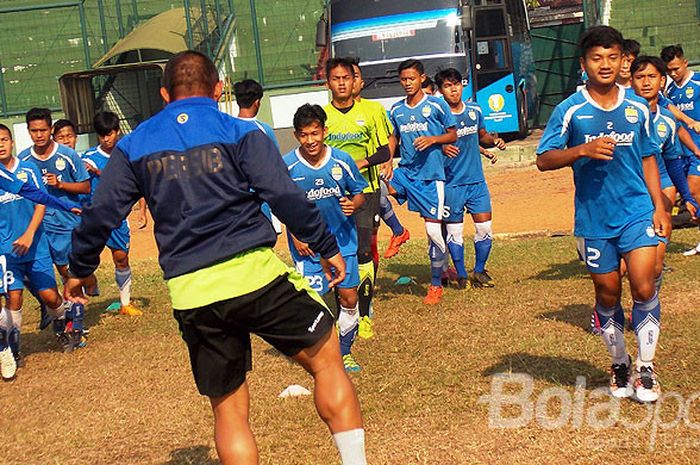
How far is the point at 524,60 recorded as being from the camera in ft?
84.9

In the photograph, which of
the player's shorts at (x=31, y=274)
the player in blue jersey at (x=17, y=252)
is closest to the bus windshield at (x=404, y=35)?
the player in blue jersey at (x=17, y=252)

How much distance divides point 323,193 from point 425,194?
3.29 m

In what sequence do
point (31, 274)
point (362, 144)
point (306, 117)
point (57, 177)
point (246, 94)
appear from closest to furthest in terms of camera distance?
point (306, 117) < point (246, 94) < point (362, 144) < point (31, 274) < point (57, 177)

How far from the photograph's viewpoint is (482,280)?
36.5 ft

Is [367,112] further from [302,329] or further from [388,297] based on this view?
[302,329]

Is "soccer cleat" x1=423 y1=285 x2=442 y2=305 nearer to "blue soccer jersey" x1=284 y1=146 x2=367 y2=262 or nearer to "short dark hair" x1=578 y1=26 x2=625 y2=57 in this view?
"blue soccer jersey" x1=284 y1=146 x2=367 y2=262

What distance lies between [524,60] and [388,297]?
53.2 ft

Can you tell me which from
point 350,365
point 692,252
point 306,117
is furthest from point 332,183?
point 692,252

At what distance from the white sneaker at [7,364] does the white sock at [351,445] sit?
16.3 feet

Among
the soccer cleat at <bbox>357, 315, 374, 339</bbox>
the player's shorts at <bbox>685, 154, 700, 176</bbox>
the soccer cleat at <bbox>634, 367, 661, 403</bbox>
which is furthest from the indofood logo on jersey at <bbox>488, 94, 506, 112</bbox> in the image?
the soccer cleat at <bbox>634, 367, 661, 403</bbox>

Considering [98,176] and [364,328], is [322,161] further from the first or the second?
[98,176]

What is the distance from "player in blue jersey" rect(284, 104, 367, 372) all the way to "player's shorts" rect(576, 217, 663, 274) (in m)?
1.93

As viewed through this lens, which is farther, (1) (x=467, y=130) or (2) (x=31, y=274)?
(1) (x=467, y=130)

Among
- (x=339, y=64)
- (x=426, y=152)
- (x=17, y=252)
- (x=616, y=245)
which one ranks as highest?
(x=339, y=64)
